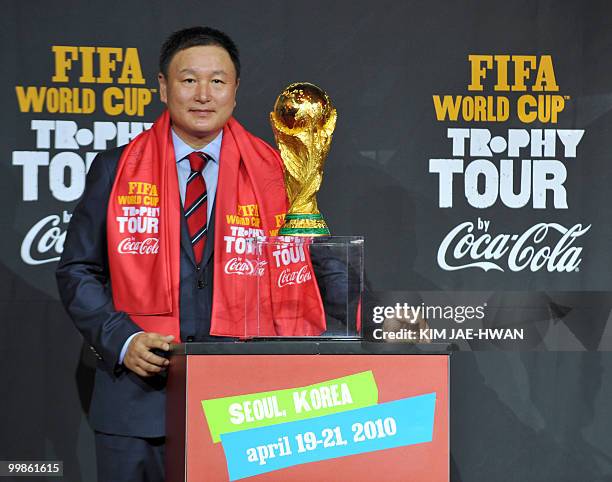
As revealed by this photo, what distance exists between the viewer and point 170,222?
2299 mm

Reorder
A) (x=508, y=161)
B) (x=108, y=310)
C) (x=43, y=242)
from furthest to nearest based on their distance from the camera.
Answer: (x=508, y=161), (x=43, y=242), (x=108, y=310)

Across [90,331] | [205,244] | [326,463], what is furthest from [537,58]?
[326,463]

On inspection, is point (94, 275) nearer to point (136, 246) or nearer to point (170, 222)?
point (136, 246)

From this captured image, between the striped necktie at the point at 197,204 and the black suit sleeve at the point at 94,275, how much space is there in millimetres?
196

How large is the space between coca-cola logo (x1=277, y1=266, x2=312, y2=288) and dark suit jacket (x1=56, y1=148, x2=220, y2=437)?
0.45m

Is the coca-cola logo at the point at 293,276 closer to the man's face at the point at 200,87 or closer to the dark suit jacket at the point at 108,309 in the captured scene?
the dark suit jacket at the point at 108,309

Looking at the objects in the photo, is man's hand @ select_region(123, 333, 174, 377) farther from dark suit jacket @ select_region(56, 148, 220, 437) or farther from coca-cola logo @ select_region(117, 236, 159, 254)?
coca-cola logo @ select_region(117, 236, 159, 254)

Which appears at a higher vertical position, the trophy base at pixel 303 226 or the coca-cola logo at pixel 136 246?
the trophy base at pixel 303 226

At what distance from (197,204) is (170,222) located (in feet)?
0.31

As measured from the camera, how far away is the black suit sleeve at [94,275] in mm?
2117

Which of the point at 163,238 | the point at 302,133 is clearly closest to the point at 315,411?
the point at 163,238

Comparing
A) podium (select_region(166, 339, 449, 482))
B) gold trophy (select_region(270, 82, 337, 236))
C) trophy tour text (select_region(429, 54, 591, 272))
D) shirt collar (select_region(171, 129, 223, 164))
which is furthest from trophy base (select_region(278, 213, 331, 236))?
trophy tour text (select_region(429, 54, 591, 272))

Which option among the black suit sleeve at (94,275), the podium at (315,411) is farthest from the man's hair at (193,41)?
the podium at (315,411)

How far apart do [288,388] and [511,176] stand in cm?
219
